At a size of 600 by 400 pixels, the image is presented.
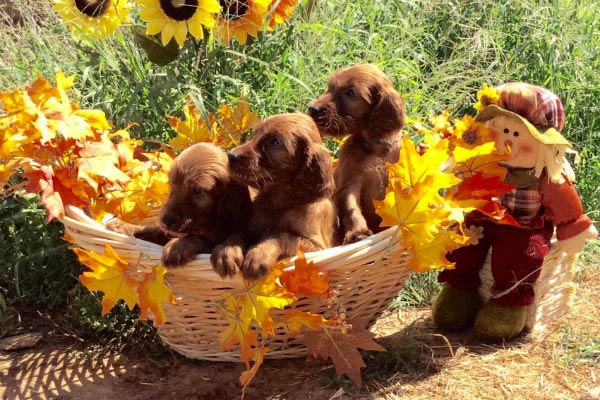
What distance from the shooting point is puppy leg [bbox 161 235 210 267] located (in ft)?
6.38

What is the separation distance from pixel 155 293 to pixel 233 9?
4.11ft

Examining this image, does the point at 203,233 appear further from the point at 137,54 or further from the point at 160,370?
the point at 137,54

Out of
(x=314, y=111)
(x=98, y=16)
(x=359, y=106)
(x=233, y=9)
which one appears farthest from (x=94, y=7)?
(x=359, y=106)

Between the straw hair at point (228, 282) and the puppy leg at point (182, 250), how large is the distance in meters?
0.03

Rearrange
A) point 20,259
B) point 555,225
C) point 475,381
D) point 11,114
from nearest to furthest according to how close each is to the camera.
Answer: point 11,114 → point 475,381 → point 555,225 → point 20,259

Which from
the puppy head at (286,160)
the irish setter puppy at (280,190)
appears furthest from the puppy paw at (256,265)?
the puppy head at (286,160)

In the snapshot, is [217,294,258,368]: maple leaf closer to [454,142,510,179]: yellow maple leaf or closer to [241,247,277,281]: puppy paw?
[241,247,277,281]: puppy paw

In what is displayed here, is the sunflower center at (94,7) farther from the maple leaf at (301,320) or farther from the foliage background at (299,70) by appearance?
the maple leaf at (301,320)

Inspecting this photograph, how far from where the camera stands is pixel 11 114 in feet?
7.27

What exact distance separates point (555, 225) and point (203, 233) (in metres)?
1.30

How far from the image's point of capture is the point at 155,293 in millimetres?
1944

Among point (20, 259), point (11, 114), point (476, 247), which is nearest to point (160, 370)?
point (20, 259)

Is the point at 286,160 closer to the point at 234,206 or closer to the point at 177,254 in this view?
the point at 234,206

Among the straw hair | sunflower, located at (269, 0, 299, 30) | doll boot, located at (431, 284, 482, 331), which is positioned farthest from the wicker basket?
sunflower, located at (269, 0, 299, 30)
